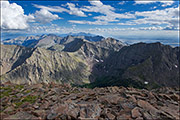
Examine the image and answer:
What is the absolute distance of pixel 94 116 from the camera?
18.6m

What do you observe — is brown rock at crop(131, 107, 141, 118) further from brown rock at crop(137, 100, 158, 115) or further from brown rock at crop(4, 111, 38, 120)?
brown rock at crop(4, 111, 38, 120)

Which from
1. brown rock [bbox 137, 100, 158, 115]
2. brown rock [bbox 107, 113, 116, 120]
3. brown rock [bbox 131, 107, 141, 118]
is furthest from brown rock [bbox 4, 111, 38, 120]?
brown rock [bbox 137, 100, 158, 115]

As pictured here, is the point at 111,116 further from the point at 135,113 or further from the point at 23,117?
the point at 23,117

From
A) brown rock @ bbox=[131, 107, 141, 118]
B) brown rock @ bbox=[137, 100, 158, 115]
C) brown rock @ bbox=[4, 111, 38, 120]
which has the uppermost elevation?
brown rock @ bbox=[131, 107, 141, 118]

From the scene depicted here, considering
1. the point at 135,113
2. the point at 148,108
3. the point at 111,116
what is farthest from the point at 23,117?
the point at 148,108

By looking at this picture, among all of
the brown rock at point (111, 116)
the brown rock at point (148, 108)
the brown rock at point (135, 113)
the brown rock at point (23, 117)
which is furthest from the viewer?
the brown rock at point (148, 108)

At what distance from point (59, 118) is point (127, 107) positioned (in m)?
12.0

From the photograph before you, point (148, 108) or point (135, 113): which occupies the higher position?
point (135, 113)

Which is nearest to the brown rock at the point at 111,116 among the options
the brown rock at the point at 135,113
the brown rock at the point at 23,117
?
the brown rock at the point at 135,113

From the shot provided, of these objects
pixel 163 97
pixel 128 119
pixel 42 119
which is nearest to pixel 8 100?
pixel 42 119

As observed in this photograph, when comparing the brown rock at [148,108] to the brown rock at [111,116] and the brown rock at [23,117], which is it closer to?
Result: the brown rock at [111,116]

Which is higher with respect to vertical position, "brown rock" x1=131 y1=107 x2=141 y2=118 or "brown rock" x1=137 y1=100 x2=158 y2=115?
"brown rock" x1=131 y1=107 x2=141 y2=118

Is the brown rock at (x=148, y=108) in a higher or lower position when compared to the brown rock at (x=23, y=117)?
higher

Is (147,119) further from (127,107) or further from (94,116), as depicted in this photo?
(94,116)
